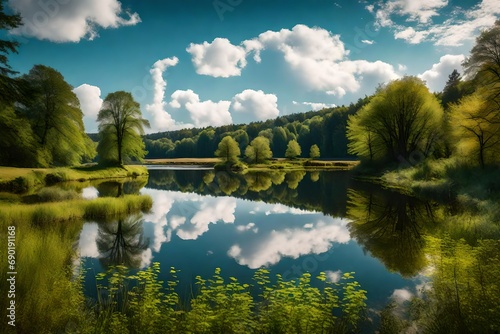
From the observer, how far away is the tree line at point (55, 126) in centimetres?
3438

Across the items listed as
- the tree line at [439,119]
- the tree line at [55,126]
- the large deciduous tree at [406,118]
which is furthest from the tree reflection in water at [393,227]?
the tree line at [55,126]

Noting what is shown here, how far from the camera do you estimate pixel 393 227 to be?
18.1 metres

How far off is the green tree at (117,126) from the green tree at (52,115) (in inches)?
395

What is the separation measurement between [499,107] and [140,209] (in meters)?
31.5

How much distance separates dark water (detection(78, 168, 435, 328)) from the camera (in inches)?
448

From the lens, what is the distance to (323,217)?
22703 mm

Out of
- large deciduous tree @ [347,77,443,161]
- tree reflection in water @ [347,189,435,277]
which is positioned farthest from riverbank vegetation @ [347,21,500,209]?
Result: tree reflection in water @ [347,189,435,277]

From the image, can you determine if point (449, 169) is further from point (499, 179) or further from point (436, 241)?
point (436, 241)

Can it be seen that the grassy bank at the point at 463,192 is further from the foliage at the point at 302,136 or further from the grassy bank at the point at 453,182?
the foliage at the point at 302,136

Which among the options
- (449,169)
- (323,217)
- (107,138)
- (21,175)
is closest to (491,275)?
(323,217)

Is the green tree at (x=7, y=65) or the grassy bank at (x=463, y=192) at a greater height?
the green tree at (x=7, y=65)

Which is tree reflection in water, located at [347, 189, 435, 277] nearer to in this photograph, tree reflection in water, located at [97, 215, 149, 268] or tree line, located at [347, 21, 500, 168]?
tree line, located at [347, 21, 500, 168]

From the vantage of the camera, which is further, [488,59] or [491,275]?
[488,59]

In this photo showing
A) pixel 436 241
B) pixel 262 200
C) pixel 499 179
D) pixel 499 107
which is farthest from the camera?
pixel 262 200
